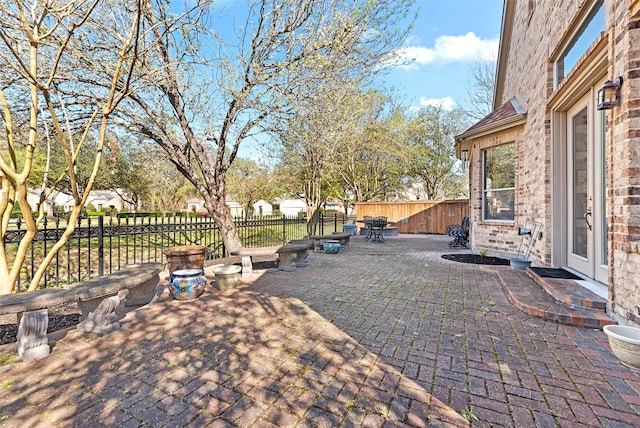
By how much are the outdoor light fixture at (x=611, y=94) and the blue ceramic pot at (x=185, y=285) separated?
512 centimetres

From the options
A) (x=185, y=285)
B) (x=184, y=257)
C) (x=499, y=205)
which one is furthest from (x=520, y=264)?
(x=184, y=257)

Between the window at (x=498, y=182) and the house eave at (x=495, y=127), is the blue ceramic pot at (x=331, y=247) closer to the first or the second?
the window at (x=498, y=182)

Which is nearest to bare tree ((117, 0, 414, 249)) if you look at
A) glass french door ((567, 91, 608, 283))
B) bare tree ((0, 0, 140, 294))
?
bare tree ((0, 0, 140, 294))

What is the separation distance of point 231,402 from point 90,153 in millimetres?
8945

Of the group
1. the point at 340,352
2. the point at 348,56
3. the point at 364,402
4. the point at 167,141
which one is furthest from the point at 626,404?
the point at 167,141

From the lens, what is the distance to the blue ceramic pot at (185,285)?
4242mm

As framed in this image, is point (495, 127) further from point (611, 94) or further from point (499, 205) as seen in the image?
point (611, 94)

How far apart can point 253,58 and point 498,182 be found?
251 inches

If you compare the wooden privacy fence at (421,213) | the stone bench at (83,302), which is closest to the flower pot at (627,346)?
the stone bench at (83,302)

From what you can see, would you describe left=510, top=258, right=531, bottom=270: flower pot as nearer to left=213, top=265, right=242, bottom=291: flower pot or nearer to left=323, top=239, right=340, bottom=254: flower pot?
left=323, top=239, right=340, bottom=254: flower pot

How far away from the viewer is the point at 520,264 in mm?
5383

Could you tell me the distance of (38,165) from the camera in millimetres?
16906

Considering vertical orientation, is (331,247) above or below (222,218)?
below

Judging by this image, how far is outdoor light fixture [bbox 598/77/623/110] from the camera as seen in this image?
9.44ft
